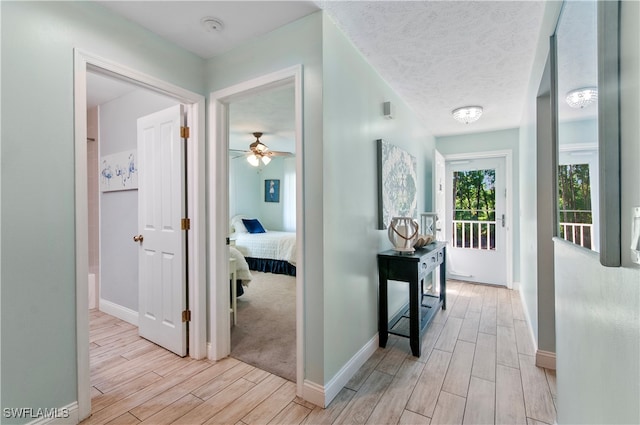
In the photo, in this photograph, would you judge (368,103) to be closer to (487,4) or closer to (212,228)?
(487,4)

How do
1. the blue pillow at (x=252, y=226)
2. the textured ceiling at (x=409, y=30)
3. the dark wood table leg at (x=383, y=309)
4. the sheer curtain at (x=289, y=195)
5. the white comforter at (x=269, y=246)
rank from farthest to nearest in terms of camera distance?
1. the sheer curtain at (x=289, y=195)
2. the blue pillow at (x=252, y=226)
3. the white comforter at (x=269, y=246)
4. the dark wood table leg at (x=383, y=309)
5. the textured ceiling at (x=409, y=30)

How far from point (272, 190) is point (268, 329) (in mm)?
4942

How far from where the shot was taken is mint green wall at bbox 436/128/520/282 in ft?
14.1

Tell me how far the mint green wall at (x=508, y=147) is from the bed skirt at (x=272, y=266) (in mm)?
3468

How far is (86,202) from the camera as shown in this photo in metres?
1.70

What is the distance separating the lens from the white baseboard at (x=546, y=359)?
2.16m

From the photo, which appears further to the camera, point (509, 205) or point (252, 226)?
point (252, 226)

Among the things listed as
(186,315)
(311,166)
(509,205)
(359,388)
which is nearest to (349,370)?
(359,388)

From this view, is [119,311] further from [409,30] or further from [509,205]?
[509,205]

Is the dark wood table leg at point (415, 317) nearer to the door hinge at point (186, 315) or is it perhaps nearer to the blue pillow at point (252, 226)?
the door hinge at point (186, 315)

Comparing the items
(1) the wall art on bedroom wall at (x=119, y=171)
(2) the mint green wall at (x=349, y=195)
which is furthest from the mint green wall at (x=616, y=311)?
(1) the wall art on bedroom wall at (x=119, y=171)

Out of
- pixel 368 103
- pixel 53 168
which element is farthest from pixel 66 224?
pixel 368 103

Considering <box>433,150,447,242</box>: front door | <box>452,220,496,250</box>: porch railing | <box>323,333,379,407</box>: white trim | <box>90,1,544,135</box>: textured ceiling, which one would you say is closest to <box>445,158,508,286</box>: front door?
<box>452,220,496,250</box>: porch railing

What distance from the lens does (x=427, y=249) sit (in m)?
2.86
